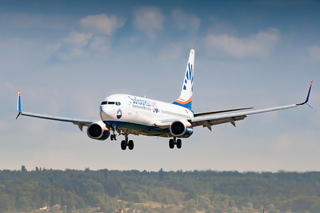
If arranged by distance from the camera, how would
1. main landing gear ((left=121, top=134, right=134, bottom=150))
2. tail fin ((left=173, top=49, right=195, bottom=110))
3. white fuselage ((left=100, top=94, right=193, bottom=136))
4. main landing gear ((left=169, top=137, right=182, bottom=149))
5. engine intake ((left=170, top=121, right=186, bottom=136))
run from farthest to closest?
tail fin ((left=173, top=49, right=195, bottom=110)), main landing gear ((left=169, top=137, right=182, bottom=149)), main landing gear ((left=121, top=134, right=134, bottom=150)), engine intake ((left=170, top=121, right=186, bottom=136)), white fuselage ((left=100, top=94, right=193, bottom=136))

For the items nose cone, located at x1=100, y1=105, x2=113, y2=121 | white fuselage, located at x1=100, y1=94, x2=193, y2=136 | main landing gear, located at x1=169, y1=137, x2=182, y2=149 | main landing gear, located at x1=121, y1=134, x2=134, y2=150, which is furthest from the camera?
main landing gear, located at x1=169, y1=137, x2=182, y2=149

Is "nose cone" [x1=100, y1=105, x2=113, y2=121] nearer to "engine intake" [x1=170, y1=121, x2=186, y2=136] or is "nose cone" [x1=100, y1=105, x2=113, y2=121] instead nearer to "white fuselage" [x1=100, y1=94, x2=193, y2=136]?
"white fuselage" [x1=100, y1=94, x2=193, y2=136]

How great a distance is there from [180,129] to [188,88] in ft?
71.5

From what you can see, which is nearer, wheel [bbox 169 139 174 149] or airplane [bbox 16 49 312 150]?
airplane [bbox 16 49 312 150]

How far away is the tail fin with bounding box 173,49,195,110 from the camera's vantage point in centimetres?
6911

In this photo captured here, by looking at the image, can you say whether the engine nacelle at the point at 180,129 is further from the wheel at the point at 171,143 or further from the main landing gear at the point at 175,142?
the wheel at the point at 171,143

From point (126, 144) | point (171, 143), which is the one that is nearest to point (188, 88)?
point (171, 143)

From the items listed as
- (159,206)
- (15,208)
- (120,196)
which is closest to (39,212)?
(15,208)

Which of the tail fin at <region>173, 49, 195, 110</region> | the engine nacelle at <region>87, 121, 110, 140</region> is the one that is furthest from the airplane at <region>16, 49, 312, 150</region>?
the tail fin at <region>173, 49, 195, 110</region>

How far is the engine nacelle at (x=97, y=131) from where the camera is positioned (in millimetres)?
52375

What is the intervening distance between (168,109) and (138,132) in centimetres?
614

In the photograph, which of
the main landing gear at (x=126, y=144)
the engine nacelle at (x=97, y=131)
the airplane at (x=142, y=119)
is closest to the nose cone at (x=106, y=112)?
the airplane at (x=142, y=119)

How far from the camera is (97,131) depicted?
52688 mm

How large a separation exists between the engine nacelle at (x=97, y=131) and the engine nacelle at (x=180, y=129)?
681cm
